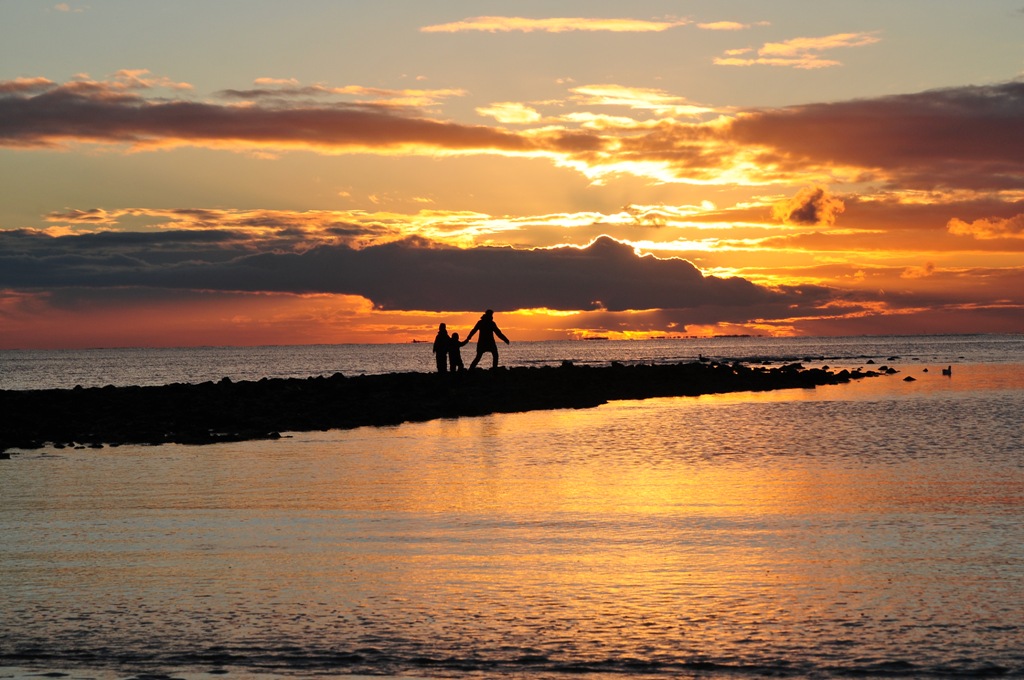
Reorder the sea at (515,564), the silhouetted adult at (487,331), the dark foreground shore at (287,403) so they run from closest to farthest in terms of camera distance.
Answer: the sea at (515,564), the dark foreground shore at (287,403), the silhouetted adult at (487,331)

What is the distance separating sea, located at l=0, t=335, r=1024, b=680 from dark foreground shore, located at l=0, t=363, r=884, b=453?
5.07 metres

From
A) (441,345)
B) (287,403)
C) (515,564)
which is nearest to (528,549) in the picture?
(515,564)

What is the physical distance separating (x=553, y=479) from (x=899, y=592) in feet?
28.5

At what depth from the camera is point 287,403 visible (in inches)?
1339

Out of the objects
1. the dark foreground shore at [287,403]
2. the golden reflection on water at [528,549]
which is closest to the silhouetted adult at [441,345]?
the dark foreground shore at [287,403]

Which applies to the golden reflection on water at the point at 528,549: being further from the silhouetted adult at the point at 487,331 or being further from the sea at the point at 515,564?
the silhouetted adult at the point at 487,331

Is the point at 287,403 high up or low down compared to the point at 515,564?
up

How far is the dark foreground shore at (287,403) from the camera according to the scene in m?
27.0

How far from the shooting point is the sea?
7918mm

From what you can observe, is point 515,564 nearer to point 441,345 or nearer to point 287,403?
point 287,403

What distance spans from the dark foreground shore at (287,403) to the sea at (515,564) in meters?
5.07

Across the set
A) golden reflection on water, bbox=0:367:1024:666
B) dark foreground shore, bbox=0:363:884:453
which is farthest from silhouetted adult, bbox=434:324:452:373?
golden reflection on water, bbox=0:367:1024:666

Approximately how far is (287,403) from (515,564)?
79.3 feet

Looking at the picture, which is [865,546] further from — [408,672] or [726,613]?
[408,672]
